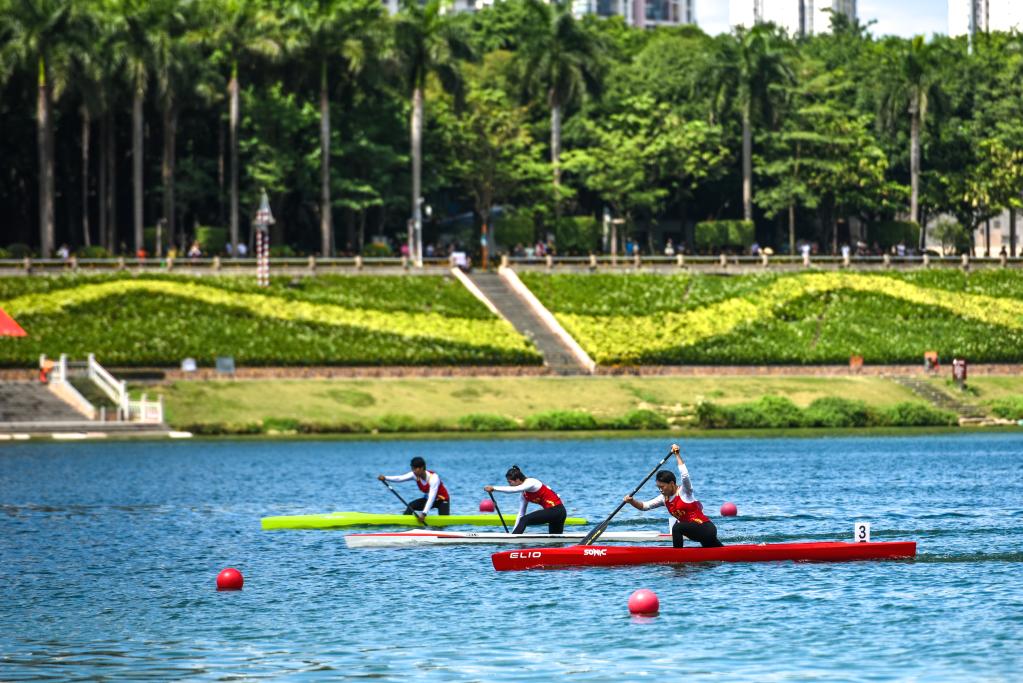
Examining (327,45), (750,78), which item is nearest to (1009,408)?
(750,78)

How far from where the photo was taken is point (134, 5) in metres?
115

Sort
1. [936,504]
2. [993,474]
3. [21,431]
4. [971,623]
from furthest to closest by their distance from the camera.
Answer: [21,431] → [993,474] → [936,504] → [971,623]

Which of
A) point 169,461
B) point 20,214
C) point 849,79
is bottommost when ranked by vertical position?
point 169,461

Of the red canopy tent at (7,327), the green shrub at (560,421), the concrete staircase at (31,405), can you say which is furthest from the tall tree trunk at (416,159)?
the red canopy tent at (7,327)

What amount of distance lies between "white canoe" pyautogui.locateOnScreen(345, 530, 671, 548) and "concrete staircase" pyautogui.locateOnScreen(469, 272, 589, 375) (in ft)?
164

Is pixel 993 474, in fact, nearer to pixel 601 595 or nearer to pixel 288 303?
pixel 601 595

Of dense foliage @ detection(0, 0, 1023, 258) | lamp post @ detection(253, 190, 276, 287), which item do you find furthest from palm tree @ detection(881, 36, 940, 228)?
lamp post @ detection(253, 190, 276, 287)

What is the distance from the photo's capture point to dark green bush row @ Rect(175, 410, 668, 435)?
78000 millimetres

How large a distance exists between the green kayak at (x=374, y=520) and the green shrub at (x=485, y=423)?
33524 mm

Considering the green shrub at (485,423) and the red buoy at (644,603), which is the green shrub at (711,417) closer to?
the green shrub at (485,423)

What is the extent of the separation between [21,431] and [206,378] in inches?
439

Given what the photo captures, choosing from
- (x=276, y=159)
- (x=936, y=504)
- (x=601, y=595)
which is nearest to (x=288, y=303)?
(x=276, y=159)

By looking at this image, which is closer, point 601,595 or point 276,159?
point 601,595

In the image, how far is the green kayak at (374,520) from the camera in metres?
42.9
